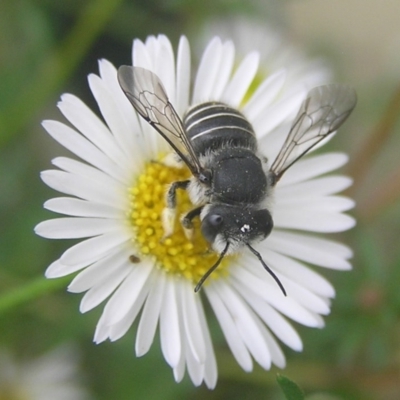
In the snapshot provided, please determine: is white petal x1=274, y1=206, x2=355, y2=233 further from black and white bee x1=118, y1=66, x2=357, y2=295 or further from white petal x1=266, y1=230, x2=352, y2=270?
black and white bee x1=118, y1=66, x2=357, y2=295

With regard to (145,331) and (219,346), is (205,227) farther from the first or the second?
(219,346)

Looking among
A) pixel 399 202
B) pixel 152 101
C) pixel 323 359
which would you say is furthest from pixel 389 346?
pixel 152 101

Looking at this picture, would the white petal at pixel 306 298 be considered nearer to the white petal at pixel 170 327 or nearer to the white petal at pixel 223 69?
the white petal at pixel 170 327

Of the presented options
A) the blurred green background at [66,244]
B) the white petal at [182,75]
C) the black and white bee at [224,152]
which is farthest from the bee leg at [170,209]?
the blurred green background at [66,244]

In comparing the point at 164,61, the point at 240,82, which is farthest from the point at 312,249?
the point at 164,61

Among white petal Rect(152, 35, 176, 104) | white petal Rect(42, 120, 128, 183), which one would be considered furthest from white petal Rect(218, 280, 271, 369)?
white petal Rect(152, 35, 176, 104)

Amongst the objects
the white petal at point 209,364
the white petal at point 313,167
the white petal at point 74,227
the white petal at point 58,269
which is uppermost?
the white petal at point 74,227

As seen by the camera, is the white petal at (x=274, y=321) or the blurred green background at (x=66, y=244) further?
the blurred green background at (x=66, y=244)

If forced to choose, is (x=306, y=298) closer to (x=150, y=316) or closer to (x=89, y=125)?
(x=150, y=316)

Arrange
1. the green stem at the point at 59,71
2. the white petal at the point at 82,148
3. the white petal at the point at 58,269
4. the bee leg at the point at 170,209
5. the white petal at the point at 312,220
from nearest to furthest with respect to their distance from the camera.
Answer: the white petal at the point at 58,269, the white petal at the point at 82,148, the bee leg at the point at 170,209, the white petal at the point at 312,220, the green stem at the point at 59,71
